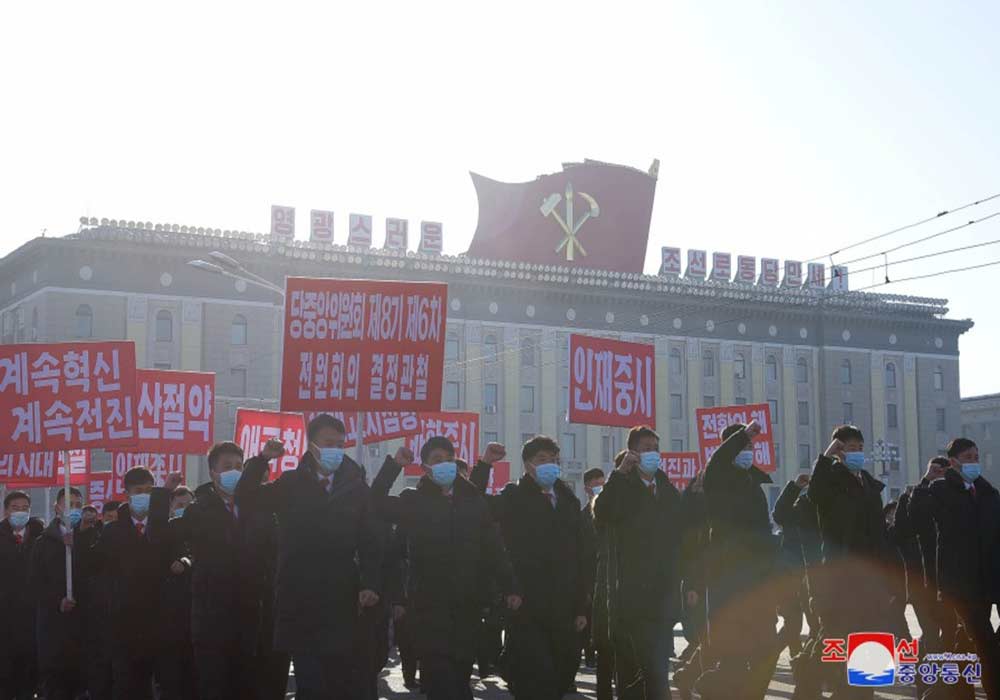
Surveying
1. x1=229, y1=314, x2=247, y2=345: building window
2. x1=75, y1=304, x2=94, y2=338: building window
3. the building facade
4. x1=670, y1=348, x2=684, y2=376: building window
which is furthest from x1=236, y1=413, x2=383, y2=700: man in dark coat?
x1=670, y1=348, x2=684, y2=376: building window

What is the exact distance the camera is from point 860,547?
927cm

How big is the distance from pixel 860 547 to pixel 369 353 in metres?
5.12

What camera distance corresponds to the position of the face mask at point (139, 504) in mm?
10727

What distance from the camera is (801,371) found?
66.5m

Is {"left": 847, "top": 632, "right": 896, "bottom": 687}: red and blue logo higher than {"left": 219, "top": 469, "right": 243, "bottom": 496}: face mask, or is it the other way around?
{"left": 219, "top": 469, "right": 243, "bottom": 496}: face mask

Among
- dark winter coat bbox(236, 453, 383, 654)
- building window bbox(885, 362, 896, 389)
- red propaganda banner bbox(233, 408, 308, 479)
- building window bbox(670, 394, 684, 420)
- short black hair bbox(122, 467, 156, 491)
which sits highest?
building window bbox(885, 362, 896, 389)

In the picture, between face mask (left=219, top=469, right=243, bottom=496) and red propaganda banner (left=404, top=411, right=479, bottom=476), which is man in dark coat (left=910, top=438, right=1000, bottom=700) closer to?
face mask (left=219, top=469, right=243, bottom=496)

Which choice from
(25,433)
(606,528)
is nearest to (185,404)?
(25,433)

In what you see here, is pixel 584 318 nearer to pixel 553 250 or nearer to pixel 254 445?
pixel 553 250

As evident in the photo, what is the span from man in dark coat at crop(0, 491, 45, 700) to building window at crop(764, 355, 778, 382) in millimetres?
54748

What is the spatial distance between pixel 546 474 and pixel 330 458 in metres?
1.65

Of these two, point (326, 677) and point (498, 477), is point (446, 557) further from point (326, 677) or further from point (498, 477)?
point (498, 477)

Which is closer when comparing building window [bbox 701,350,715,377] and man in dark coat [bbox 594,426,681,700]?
man in dark coat [bbox 594,426,681,700]

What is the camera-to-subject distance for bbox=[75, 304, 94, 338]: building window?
5119cm
